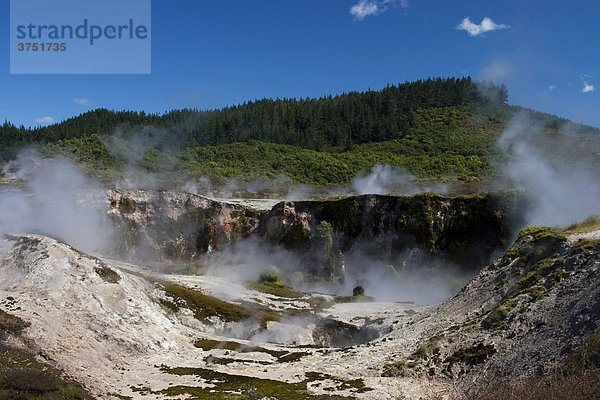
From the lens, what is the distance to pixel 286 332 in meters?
25.4

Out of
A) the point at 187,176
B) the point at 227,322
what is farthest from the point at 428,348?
the point at 187,176

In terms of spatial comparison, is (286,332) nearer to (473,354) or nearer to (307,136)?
(473,354)

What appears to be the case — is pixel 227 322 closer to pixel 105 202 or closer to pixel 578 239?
pixel 578 239

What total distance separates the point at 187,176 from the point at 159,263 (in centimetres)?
3676

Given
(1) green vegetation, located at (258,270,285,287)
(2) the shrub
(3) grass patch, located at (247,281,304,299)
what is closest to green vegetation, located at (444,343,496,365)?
(3) grass patch, located at (247,281,304,299)

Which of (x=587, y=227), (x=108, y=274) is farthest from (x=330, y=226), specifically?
(x=587, y=227)

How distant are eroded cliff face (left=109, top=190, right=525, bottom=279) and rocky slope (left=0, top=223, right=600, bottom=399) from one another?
57.8 ft

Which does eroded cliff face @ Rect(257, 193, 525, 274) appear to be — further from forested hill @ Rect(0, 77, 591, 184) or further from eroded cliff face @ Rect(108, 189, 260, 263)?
forested hill @ Rect(0, 77, 591, 184)

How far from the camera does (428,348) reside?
16984mm

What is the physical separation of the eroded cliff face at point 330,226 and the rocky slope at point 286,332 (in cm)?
1760

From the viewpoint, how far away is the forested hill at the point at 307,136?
285 feet

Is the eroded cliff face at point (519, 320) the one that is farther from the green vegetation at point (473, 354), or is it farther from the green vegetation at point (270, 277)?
the green vegetation at point (270, 277)

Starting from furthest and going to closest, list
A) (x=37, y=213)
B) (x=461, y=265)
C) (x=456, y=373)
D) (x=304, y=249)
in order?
(x=304, y=249) → (x=461, y=265) → (x=37, y=213) → (x=456, y=373)

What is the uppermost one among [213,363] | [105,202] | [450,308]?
[105,202]
